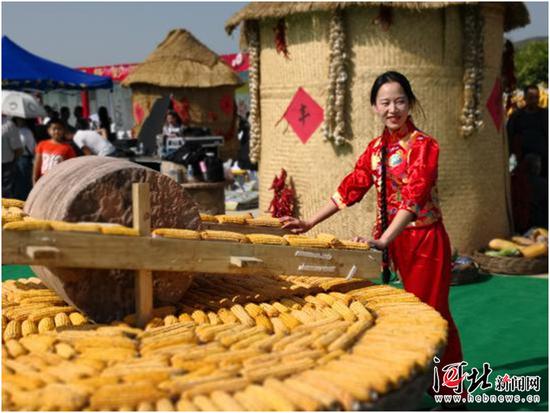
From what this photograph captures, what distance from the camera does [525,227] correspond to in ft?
25.2

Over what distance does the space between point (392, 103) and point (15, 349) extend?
1.76 metres

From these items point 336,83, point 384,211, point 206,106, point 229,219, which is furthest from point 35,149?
point 384,211

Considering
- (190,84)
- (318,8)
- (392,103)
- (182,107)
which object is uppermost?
(318,8)

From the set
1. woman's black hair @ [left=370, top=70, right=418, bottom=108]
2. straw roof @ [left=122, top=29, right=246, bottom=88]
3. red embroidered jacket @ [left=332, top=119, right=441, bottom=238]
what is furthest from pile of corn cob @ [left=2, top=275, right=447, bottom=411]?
straw roof @ [left=122, top=29, right=246, bottom=88]

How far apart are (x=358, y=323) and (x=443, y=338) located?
276mm

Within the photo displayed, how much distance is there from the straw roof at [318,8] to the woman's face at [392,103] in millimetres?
3557

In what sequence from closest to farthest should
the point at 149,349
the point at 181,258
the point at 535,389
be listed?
the point at 149,349 < the point at 181,258 < the point at 535,389

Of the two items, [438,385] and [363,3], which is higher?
[363,3]

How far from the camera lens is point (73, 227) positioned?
198cm

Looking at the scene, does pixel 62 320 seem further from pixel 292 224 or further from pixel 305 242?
pixel 292 224

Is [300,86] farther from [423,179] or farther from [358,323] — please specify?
[358,323]

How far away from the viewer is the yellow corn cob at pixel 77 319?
7.38ft

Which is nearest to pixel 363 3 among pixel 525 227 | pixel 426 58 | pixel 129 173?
pixel 426 58

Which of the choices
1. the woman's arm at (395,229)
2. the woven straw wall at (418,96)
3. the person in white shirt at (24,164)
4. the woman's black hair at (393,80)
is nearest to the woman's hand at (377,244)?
the woman's arm at (395,229)
